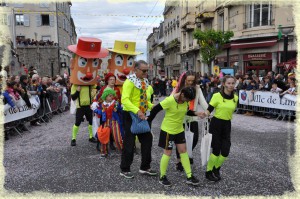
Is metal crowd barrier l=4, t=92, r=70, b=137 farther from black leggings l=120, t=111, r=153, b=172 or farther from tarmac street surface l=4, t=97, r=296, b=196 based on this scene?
black leggings l=120, t=111, r=153, b=172

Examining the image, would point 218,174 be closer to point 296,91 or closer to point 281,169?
point 281,169

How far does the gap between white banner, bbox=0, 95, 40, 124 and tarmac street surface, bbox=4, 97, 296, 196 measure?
560 millimetres

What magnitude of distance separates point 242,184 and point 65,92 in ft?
38.4

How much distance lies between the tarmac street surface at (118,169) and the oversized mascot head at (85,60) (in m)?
1.50

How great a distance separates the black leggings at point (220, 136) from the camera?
168 inches

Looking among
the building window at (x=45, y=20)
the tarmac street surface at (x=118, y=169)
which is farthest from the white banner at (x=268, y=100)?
the building window at (x=45, y=20)

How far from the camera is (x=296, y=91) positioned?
9.28 meters

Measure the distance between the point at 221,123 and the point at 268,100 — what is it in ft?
23.5

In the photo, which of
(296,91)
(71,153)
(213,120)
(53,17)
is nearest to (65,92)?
(71,153)

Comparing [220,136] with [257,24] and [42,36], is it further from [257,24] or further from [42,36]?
[42,36]

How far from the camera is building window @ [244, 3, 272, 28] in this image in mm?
19234

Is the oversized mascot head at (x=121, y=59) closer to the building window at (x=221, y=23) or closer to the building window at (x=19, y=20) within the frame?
the building window at (x=221, y=23)

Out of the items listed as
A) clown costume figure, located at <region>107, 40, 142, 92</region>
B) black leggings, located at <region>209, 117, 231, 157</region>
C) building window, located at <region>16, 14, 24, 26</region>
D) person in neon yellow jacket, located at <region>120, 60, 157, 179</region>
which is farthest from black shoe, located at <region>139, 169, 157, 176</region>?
building window, located at <region>16, 14, 24, 26</region>

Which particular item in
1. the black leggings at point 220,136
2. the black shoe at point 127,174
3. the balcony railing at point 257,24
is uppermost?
the balcony railing at point 257,24
